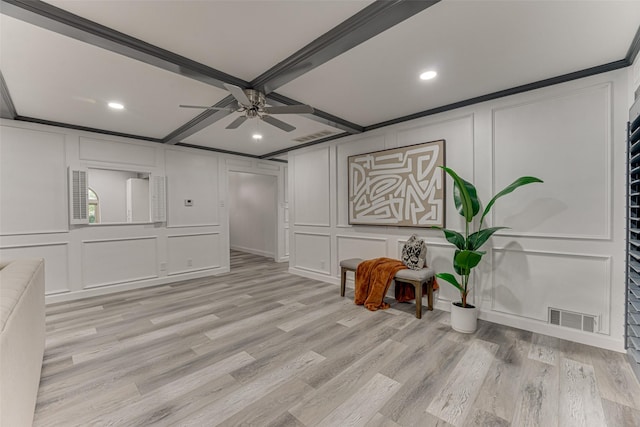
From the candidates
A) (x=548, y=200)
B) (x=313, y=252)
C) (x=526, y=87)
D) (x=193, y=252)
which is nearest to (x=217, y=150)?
(x=193, y=252)

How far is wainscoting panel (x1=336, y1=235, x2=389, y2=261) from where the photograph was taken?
3.98 meters

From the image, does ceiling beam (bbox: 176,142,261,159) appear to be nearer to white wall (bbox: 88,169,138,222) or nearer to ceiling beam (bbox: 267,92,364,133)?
white wall (bbox: 88,169,138,222)

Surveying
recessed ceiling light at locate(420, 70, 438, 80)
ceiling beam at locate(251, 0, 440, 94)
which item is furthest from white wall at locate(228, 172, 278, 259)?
recessed ceiling light at locate(420, 70, 438, 80)

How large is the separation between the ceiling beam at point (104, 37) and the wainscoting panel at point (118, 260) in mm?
3246

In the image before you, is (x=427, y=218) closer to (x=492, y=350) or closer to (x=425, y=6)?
(x=492, y=350)

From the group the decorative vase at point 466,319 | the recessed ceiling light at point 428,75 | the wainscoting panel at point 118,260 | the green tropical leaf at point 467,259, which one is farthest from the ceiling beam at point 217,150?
the decorative vase at point 466,319

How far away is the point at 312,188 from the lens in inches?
196

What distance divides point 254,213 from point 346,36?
6.28m

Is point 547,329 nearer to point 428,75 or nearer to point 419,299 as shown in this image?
point 419,299

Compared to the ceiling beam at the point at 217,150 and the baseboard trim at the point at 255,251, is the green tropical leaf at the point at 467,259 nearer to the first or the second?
the ceiling beam at the point at 217,150

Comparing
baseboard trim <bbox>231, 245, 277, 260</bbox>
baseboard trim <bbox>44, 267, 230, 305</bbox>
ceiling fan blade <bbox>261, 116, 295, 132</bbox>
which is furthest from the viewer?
baseboard trim <bbox>231, 245, 277, 260</bbox>

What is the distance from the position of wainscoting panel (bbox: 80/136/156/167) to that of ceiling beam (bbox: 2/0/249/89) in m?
2.78

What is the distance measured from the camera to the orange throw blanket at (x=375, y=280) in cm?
332

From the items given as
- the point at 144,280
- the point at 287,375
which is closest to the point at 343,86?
the point at 287,375
